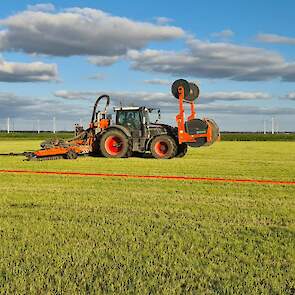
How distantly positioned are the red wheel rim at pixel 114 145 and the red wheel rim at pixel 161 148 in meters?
1.32

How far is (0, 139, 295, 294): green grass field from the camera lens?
3.80 meters

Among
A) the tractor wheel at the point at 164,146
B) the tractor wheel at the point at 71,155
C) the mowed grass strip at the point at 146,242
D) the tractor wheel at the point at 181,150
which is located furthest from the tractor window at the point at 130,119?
the mowed grass strip at the point at 146,242

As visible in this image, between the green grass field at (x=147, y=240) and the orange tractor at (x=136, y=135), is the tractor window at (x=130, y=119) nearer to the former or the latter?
the orange tractor at (x=136, y=135)

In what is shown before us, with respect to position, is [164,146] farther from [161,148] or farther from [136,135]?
[136,135]

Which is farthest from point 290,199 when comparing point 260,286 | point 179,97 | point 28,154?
point 28,154

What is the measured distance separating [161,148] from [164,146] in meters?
0.14

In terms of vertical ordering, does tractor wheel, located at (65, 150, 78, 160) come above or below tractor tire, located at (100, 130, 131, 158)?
below

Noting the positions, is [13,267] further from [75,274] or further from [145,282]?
[145,282]

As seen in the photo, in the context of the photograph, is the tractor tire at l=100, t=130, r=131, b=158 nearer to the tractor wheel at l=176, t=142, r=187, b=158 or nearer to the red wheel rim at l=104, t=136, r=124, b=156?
the red wheel rim at l=104, t=136, r=124, b=156

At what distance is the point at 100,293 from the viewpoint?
356 centimetres

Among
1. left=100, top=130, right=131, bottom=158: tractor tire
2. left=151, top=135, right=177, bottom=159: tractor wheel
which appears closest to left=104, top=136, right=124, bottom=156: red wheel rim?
left=100, top=130, right=131, bottom=158: tractor tire

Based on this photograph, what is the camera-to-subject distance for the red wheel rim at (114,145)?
699 inches

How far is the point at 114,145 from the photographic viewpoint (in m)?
17.9

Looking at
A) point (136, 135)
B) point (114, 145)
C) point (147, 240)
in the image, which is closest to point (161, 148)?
point (136, 135)
